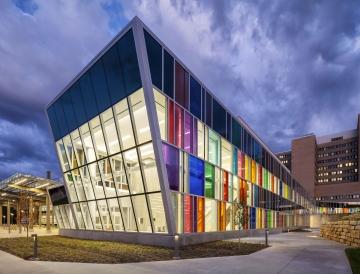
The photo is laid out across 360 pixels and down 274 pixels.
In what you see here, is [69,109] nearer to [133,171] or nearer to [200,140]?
[133,171]

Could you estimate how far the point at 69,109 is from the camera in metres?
30.0

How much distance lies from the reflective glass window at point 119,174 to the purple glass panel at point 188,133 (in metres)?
4.91

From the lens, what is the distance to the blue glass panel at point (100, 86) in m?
24.0

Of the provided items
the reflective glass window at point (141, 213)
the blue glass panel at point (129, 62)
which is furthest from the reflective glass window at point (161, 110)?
the reflective glass window at point (141, 213)

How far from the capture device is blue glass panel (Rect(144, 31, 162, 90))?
801 inches

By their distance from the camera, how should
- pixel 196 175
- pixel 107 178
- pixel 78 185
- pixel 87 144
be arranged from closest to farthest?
pixel 196 175
pixel 107 178
pixel 87 144
pixel 78 185

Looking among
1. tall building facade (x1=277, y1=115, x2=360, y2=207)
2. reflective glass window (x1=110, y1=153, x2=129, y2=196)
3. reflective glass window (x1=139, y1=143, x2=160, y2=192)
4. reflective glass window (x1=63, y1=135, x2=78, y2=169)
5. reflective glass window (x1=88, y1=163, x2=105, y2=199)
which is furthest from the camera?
tall building facade (x1=277, y1=115, x2=360, y2=207)

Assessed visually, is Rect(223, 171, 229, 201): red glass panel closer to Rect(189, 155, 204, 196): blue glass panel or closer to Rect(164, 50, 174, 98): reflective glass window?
Rect(189, 155, 204, 196): blue glass panel

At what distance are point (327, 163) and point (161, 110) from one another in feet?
517

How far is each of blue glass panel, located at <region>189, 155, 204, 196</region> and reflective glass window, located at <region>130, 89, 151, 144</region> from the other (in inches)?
176

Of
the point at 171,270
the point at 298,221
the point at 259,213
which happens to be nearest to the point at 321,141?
the point at 298,221

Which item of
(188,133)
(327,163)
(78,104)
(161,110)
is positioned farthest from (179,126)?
(327,163)

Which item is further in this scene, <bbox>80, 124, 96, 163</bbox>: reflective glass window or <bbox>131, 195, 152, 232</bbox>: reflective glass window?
<bbox>80, 124, 96, 163</bbox>: reflective glass window

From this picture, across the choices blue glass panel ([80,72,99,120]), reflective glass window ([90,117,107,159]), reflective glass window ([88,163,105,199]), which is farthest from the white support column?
reflective glass window ([88,163,105,199])
